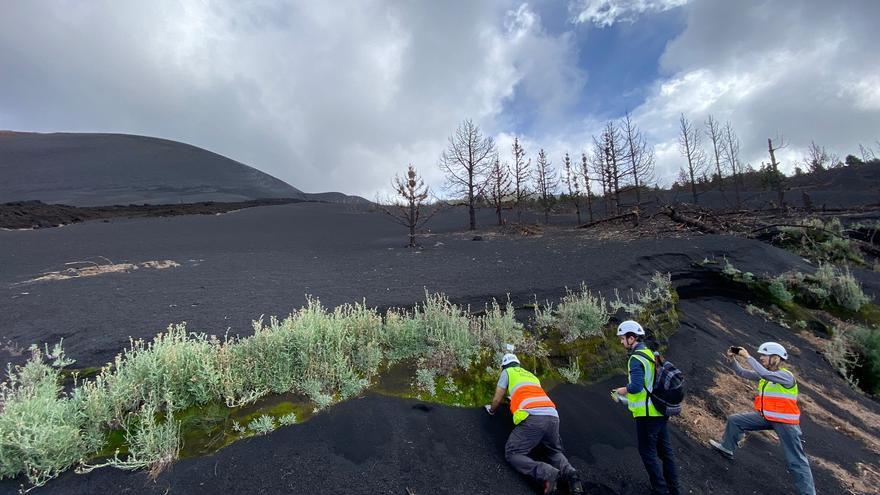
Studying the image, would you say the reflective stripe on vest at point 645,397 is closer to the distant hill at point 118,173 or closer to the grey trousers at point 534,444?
the grey trousers at point 534,444

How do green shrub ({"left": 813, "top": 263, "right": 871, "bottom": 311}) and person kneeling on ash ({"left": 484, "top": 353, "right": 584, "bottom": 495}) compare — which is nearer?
person kneeling on ash ({"left": 484, "top": 353, "right": 584, "bottom": 495})

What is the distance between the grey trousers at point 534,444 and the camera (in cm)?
371

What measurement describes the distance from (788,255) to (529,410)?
44.9 feet

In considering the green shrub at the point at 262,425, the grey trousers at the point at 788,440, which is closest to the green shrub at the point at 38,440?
the green shrub at the point at 262,425

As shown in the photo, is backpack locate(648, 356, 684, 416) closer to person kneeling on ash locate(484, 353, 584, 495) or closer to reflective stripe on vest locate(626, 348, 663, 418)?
reflective stripe on vest locate(626, 348, 663, 418)

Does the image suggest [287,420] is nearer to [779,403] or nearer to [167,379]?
[167,379]

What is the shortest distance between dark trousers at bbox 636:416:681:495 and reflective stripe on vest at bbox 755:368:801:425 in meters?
1.51

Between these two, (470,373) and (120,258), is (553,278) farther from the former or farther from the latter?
(120,258)

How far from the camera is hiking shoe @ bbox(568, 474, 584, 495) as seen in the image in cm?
354

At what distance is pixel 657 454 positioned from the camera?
13.6 ft

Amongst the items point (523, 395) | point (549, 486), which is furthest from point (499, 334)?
point (549, 486)

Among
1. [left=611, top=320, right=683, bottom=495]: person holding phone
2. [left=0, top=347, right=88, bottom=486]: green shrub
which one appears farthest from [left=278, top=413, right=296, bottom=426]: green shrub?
[left=611, top=320, right=683, bottom=495]: person holding phone

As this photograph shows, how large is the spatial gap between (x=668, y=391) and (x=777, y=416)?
67.7 inches

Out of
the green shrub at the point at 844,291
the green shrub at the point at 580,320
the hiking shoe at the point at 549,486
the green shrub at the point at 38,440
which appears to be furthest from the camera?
the green shrub at the point at 844,291
